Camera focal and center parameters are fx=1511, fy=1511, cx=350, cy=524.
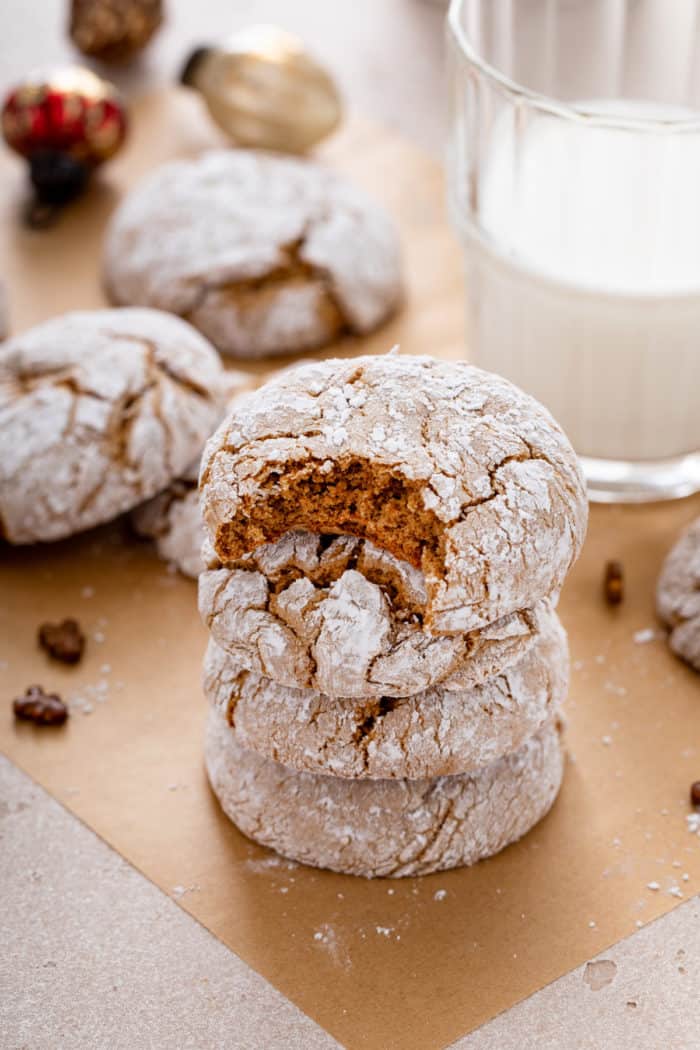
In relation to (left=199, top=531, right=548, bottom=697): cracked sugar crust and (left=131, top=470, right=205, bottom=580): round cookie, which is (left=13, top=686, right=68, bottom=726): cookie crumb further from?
(left=199, top=531, right=548, bottom=697): cracked sugar crust

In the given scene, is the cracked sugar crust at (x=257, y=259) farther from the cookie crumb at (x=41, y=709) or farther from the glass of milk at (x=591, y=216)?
the cookie crumb at (x=41, y=709)

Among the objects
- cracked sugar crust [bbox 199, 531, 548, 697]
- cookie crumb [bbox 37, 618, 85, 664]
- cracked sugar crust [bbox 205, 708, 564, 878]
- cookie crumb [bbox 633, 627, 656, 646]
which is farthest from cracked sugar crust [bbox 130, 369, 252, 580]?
cookie crumb [bbox 633, 627, 656, 646]

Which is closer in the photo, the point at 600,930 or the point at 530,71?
the point at 600,930

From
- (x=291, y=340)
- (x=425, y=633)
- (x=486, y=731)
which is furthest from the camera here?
(x=291, y=340)

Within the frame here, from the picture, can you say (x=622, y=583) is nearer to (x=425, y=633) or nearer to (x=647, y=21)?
(x=425, y=633)

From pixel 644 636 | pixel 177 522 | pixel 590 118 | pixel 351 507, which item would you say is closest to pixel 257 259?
pixel 177 522

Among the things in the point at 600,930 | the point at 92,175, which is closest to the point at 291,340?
the point at 92,175

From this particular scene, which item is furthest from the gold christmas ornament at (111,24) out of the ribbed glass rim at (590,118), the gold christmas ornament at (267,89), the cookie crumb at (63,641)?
the cookie crumb at (63,641)

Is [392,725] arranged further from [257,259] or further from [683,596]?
[257,259]
